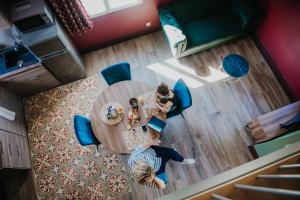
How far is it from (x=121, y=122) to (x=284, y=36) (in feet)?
9.71

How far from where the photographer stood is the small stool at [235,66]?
15.7ft

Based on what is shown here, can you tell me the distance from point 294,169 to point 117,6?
4040mm

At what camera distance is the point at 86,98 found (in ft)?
17.4

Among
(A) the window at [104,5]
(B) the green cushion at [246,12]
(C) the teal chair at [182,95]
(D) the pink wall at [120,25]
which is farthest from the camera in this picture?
(D) the pink wall at [120,25]

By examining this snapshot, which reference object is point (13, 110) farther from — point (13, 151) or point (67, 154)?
point (67, 154)

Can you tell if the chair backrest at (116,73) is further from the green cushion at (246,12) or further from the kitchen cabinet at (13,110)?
the green cushion at (246,12)

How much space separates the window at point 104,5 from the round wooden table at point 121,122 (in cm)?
159

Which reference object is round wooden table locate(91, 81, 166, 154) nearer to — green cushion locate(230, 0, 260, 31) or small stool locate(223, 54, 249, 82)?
small stool locate(223, 54, 249, 82)

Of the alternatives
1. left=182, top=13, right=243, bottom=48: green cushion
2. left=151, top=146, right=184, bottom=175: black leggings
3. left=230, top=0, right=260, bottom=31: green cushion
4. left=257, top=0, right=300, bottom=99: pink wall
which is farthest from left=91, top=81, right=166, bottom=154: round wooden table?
left=257, top=0, right=300, bottom=99: pink wall

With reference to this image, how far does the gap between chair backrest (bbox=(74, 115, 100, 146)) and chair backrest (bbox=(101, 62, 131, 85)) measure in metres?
0.74

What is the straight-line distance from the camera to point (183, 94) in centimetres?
417

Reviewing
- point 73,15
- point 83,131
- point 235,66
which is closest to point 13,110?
point 83,131

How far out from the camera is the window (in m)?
5.02

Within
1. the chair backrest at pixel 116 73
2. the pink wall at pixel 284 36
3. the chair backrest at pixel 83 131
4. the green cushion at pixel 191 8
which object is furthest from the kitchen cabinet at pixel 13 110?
the pink wall at pixel 284 36
